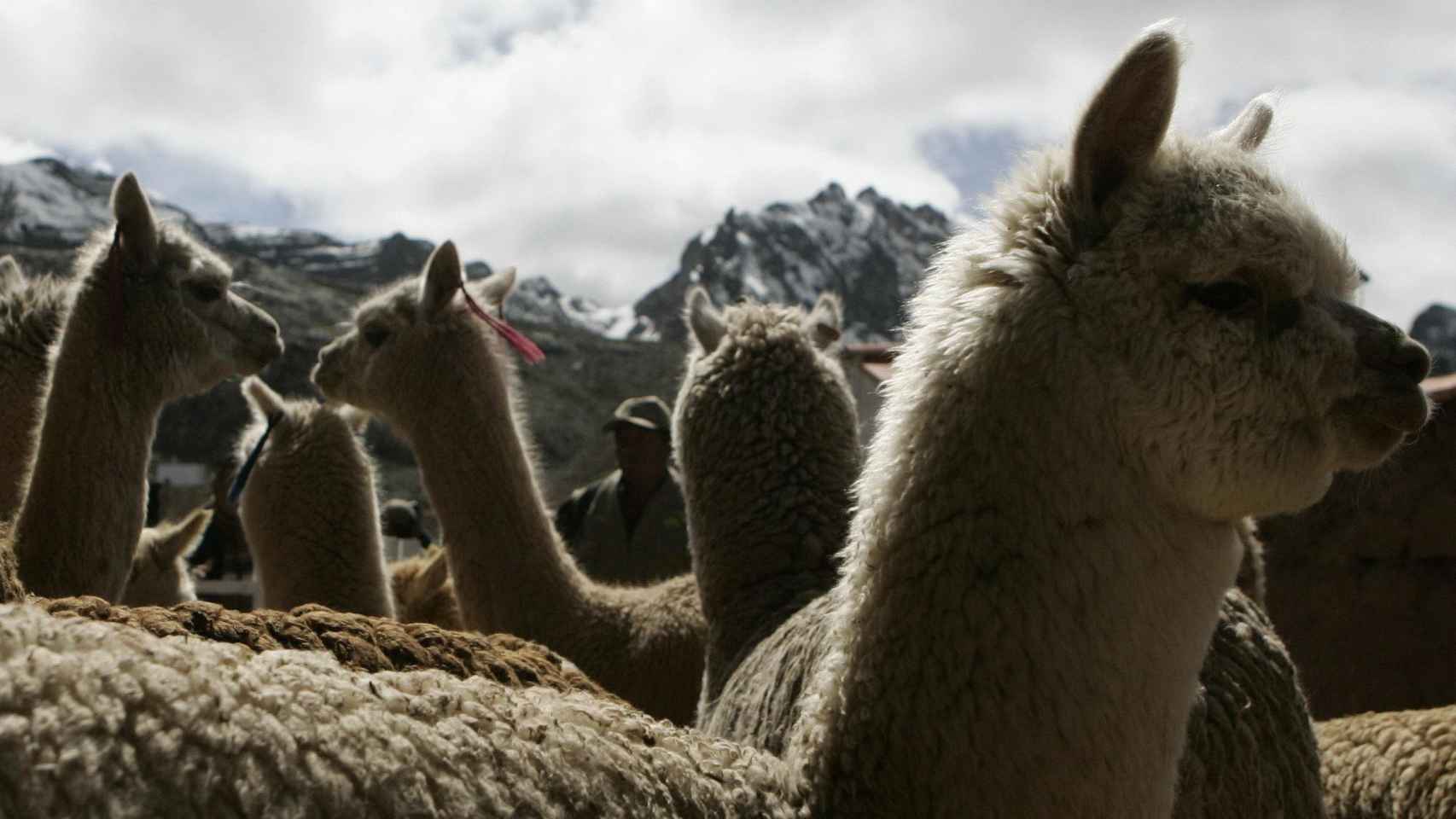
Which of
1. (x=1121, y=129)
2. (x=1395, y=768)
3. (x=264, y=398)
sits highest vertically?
(x=1121, y=129)

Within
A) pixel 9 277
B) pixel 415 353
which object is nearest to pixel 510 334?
pixel 415 353

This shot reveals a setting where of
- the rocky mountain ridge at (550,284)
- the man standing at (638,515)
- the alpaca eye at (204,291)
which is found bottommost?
the man standing at (638,515)

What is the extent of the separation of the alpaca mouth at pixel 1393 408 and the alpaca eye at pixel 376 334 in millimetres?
4259

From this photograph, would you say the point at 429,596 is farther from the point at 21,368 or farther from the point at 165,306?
the point at 165,306

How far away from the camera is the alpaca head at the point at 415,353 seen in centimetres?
533

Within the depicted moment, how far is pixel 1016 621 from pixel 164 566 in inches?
226

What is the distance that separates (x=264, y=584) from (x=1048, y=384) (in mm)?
4527

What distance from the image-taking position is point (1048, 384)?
6.44 ft

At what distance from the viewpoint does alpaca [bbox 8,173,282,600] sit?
13.3 ft

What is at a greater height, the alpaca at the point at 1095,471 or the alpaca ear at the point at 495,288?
the alpaca ear at the point at 495,288

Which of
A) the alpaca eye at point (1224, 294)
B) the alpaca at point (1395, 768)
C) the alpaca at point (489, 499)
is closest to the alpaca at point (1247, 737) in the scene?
the alpaca at point (1395, 768)

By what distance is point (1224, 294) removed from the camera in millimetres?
1993

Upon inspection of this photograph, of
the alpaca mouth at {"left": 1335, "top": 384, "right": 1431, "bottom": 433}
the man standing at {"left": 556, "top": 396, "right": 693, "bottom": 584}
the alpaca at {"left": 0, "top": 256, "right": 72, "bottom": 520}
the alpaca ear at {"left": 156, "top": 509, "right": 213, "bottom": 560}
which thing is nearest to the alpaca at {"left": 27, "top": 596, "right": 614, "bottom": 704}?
the alpaca mouth at {"left": 1335, "top": 384, "right": 1431, "bottom": 433}

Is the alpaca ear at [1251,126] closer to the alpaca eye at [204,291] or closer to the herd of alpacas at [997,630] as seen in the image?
the herd of alpacas at [997,630]
